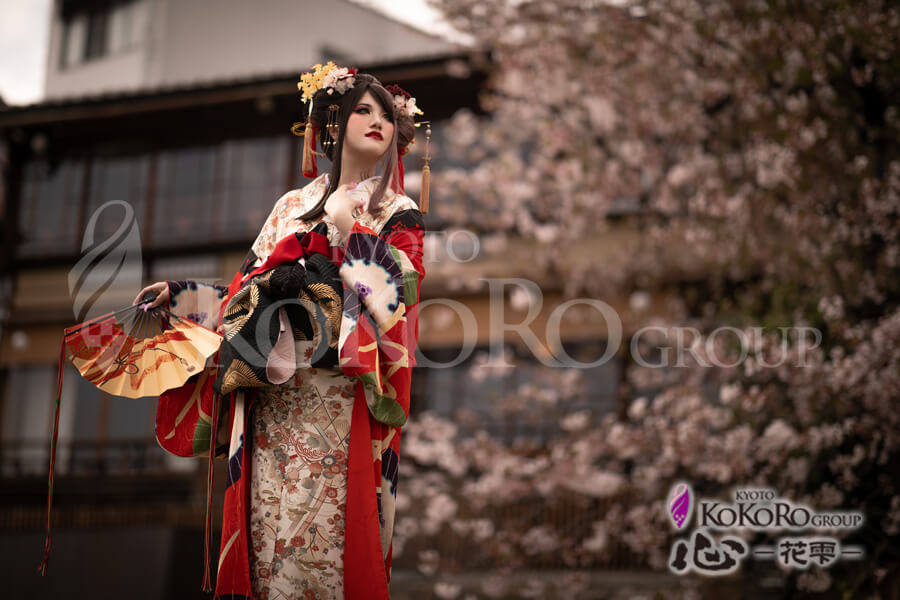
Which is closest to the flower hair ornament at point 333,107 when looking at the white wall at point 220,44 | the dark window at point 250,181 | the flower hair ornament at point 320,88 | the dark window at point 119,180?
the flower hair ornament at point 320,88

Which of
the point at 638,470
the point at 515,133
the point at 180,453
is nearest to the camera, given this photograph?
the point at 180,453

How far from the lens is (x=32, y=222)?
15.1 meters

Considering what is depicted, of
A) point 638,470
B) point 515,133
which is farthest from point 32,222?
point 638,470

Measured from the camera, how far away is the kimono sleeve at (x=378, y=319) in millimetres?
3096

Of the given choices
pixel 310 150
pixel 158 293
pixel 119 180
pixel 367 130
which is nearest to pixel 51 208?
pixel 119 180

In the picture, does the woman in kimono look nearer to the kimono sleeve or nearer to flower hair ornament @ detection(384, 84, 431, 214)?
the kimono sleeve

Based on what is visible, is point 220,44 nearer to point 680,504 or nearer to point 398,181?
point 680,504

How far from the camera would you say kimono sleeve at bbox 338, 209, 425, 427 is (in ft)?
10.2

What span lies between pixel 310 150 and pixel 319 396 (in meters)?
1.06

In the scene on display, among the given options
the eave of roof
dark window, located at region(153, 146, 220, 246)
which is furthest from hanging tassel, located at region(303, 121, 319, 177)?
dark window, located at region(153, 146, 220, 246)

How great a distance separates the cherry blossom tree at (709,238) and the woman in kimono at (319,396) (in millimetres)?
4727

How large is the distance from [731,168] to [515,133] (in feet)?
9.78

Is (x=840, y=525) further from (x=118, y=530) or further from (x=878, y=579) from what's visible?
(x=118, y=530)

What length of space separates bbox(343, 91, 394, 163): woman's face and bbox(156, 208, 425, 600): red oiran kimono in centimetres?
29
